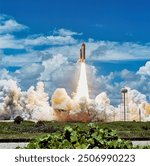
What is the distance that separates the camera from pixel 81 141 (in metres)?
12.7

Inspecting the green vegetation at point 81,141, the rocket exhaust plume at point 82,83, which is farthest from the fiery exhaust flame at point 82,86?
the green vegetation at point 81,141

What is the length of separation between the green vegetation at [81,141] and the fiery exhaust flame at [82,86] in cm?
4485

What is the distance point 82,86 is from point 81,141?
4944 centimetres

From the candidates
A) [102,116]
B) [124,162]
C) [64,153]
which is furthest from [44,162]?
[102,116]

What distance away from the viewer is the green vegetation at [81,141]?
12.5 metres

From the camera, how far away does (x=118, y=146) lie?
490 inches

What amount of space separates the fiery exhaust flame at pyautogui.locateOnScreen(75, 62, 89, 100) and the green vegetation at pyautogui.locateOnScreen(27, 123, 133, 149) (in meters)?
44.9

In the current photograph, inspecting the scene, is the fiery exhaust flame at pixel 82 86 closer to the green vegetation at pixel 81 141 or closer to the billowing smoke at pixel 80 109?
the billowing smoke at pixel 80 109

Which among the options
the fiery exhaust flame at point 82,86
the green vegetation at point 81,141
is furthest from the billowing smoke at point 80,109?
the green vegetation at point 81,141

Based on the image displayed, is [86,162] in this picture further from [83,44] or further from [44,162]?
[83,44]

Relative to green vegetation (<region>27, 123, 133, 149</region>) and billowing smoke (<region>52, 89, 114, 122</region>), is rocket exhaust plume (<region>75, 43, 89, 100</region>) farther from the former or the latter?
green vegetation (<region>27, 123, 133, 149</region>)

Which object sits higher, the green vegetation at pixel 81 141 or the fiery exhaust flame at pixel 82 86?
the fiery exhaust flame at pixel 82 86

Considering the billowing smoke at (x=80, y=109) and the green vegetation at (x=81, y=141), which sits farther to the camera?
the billowing smoke at (x=80, y=109)

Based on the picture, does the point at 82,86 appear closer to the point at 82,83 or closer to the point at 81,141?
the point at 82,83
